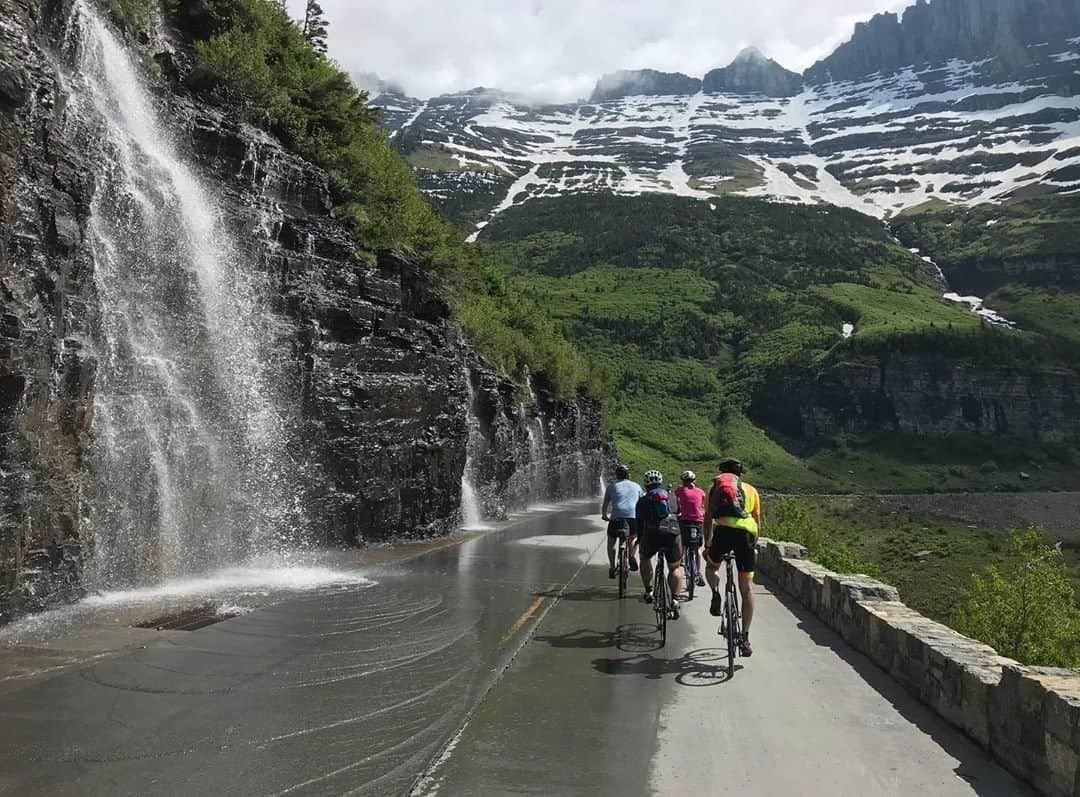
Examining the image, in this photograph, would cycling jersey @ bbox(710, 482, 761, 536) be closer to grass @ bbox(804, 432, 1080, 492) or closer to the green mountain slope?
the green mountain slope

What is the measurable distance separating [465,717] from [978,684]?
13.0 feet

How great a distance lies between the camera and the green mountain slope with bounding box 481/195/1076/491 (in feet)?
370

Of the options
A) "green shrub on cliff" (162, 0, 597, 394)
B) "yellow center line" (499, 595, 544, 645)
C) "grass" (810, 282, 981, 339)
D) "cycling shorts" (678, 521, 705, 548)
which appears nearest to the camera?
"yellow center line" (499, 595, 544, 645)

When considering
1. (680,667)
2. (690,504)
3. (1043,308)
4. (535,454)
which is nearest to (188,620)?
(680,667)

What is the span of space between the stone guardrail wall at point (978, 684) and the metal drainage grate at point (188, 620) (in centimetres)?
769

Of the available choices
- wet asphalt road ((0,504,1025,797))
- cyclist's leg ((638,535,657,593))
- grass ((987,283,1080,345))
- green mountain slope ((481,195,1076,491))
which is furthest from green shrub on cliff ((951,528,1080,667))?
grass ((987,283,1080,345))

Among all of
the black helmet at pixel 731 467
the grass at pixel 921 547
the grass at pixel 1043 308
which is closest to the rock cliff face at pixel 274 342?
the black helmet at pixel 731 467

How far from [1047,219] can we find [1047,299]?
3440 centimetres

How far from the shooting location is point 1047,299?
503ft

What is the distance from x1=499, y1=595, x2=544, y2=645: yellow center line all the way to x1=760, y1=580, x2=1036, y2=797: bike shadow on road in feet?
12.2

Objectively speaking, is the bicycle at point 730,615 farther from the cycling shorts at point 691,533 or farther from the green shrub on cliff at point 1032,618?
the green shrub on cliff at point 1032,618

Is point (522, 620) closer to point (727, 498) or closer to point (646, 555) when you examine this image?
point (646, 555)

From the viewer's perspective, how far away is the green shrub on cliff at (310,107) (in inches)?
767

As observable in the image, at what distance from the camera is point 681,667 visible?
26.7 ft
